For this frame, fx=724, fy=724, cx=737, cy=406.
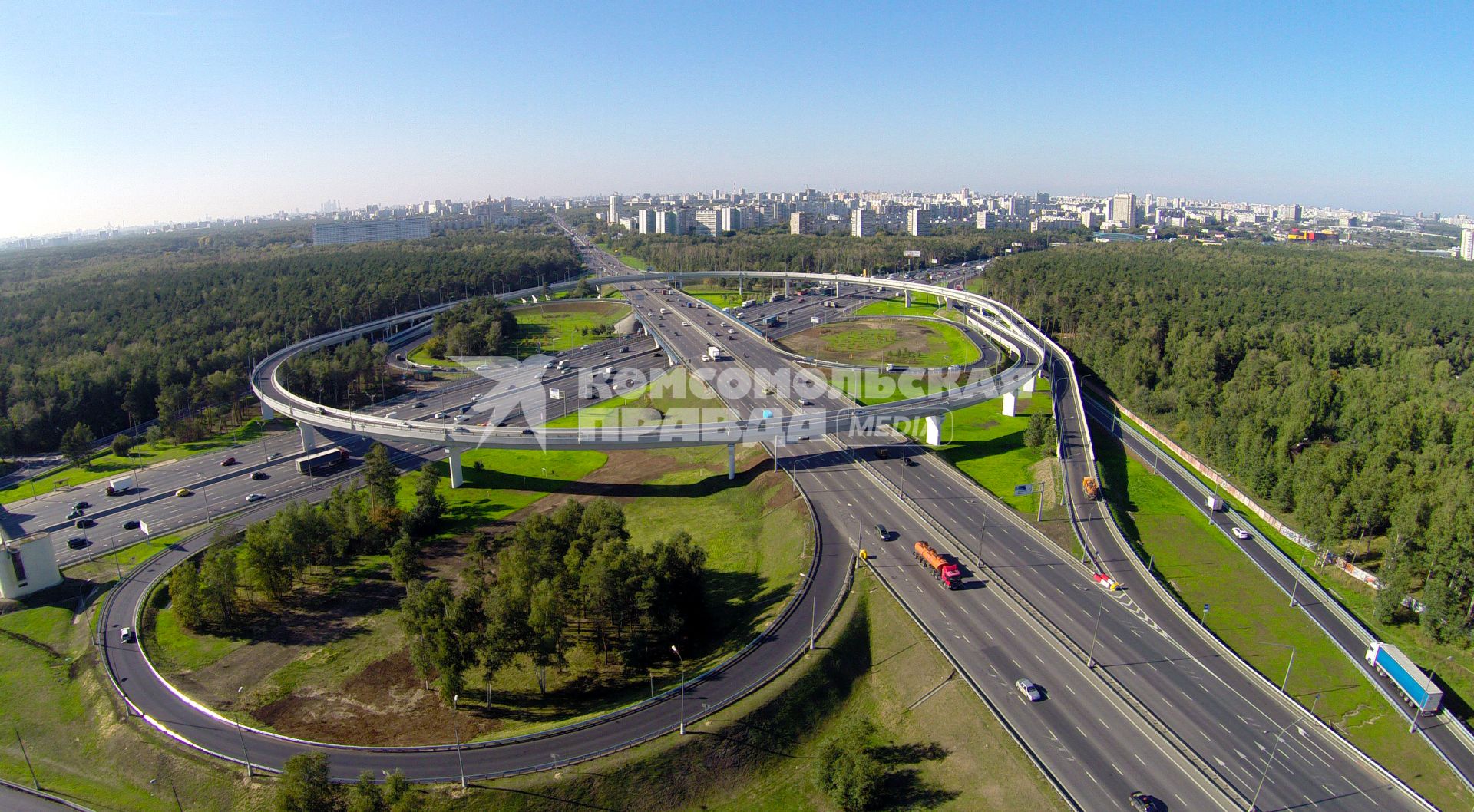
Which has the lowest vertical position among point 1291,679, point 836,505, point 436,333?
point 1291,679

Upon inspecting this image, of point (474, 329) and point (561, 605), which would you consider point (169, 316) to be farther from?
point (561, 605)

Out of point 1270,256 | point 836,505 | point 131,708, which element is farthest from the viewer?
point 1270,256

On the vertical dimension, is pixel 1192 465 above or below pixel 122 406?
below

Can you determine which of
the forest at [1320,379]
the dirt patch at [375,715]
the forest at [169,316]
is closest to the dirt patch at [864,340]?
the forest at [1320,379]

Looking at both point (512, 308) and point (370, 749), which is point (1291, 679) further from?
point (512, 308)

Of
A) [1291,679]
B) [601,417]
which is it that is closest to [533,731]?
[1291,679]

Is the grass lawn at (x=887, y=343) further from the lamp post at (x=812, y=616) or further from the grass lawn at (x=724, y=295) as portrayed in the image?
the lamp post at (x=812, y=616)

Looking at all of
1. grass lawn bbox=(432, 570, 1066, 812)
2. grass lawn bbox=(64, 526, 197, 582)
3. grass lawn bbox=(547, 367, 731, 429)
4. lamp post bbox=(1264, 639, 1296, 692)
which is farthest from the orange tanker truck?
grass lawn bbox=(64, 526, 197, 582)
